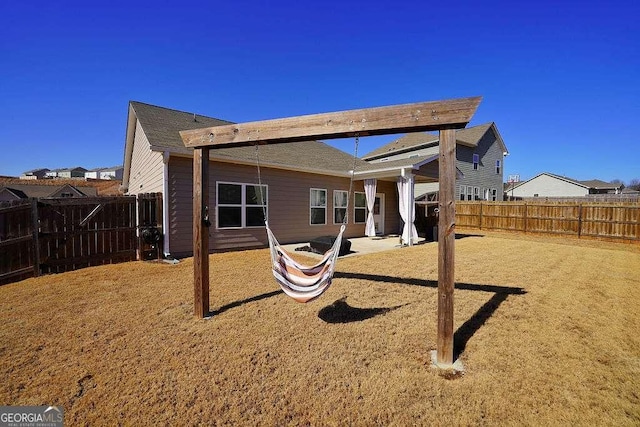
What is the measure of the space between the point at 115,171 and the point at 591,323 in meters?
69.2

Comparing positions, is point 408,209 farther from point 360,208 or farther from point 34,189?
point 34,189

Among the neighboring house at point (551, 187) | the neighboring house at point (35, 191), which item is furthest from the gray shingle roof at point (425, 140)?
the neighboring house at point (35, 191)

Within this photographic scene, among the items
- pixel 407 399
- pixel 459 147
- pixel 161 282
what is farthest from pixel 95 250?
pixel 459 147

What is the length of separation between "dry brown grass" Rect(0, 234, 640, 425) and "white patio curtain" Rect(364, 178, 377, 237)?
6.46 m

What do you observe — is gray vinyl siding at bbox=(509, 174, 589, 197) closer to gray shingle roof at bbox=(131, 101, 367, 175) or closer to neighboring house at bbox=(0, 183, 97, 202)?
gray shingle roof at bbox=(131, 101, 367, 175)

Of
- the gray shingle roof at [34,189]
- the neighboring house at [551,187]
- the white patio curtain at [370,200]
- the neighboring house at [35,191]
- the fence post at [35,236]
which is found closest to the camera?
the fence post at [35,236]

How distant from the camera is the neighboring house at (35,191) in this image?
22531 mm

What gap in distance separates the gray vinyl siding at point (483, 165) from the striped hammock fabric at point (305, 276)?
18.5 meters

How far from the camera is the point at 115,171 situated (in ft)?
187

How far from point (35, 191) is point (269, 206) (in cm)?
2864

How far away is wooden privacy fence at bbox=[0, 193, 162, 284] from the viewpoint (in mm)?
5629

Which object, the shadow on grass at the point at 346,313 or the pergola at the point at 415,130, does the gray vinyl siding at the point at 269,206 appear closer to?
the pergola at the point at 415,130

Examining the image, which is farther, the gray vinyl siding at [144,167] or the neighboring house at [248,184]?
the gray vinyl siding at [144,167]

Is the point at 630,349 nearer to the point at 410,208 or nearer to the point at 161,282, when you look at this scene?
the point at 161,282
